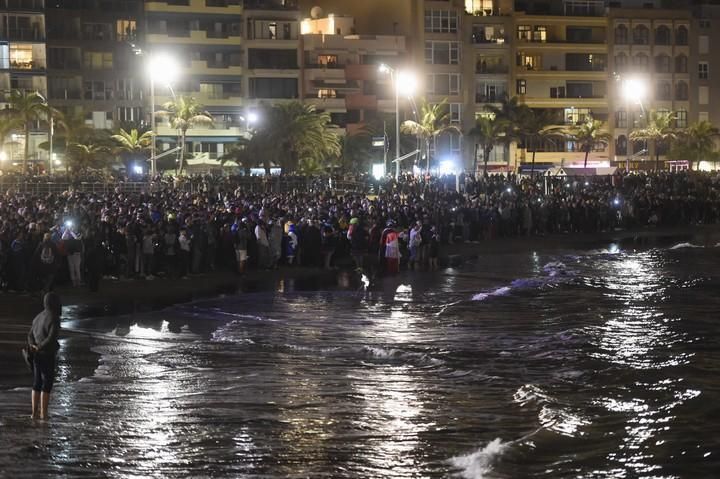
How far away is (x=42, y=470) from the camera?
11820 mm

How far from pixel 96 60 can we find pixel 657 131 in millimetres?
45813

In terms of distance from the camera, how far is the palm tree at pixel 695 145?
96.9 m

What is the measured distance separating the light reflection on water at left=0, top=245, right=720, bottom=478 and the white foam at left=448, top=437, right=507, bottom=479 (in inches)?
1.4

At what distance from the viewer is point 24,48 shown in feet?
297

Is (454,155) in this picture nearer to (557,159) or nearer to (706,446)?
(557,159)

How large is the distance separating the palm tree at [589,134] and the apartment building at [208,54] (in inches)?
1098

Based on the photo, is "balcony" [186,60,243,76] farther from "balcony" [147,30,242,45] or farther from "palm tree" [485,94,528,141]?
"palm tree" [485,94,528,141]

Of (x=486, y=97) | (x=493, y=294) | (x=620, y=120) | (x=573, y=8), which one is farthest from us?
(x=620, y=120)

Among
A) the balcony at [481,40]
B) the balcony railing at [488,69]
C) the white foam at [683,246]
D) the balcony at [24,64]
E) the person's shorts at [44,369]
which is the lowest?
the white foam at [683,246]

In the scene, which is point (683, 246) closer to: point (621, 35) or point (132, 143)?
point (132, 143)

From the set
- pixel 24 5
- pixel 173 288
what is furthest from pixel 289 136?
pixel 173 288

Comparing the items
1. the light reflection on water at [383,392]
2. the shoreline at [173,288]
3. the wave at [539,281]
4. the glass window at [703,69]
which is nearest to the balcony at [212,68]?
the glass window at [703,69]

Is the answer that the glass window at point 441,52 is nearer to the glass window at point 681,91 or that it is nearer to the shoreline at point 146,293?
the glass window at point 681,91

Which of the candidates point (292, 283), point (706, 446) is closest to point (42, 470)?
point (706, 446)
